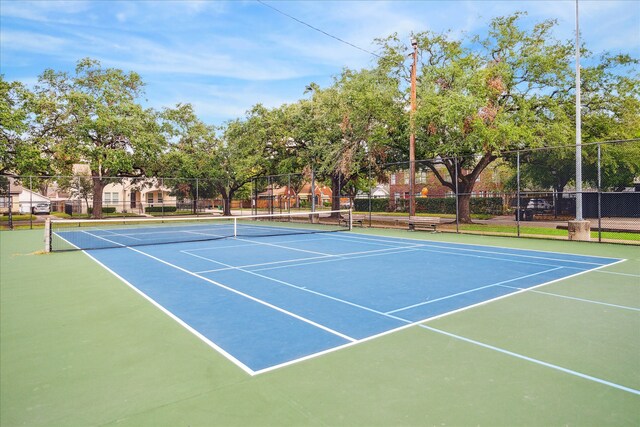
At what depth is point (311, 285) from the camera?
27.8ft

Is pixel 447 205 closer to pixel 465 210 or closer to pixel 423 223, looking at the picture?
pixel 465 210

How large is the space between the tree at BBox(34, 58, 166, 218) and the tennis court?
23.7m

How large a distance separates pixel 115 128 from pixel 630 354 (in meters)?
34.3

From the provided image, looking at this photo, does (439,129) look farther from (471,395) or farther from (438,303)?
(471,395)

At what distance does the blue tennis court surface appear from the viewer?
5.43m

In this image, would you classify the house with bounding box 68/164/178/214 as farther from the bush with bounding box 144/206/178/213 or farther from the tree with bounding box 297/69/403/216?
the tree with bounding box 297/69/403/216

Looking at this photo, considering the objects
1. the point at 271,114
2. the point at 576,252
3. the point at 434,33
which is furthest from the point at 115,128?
the point at 576,252

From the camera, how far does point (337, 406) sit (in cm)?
353

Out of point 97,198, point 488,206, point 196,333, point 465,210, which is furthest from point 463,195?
point 97,198

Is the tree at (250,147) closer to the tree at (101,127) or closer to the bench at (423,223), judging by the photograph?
the tree at (101,127)

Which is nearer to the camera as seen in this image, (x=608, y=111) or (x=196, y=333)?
(x=196, y=333)

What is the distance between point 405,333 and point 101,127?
1272 inches

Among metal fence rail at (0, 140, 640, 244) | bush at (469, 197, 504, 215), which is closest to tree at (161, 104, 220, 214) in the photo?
metal fence rail at (0, 140, 640, 244)

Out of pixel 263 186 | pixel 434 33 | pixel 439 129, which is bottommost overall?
pixel 263 186
